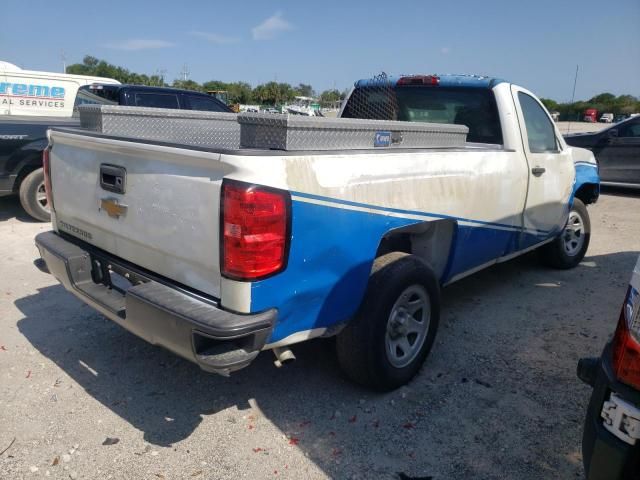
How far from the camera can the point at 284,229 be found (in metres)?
2.22

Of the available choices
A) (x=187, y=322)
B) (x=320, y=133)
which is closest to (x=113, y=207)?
(x=187, y=322)

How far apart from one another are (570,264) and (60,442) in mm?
5145

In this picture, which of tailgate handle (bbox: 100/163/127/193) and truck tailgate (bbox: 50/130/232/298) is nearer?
truck tailgate (bbox: 50/130/232/298)

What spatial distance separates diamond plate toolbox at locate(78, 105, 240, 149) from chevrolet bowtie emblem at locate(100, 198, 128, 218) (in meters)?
0.40

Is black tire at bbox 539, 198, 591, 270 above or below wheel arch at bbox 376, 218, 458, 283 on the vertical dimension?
below

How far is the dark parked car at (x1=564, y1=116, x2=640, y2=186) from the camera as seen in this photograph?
1029cm

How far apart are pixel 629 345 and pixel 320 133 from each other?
61.8 inches

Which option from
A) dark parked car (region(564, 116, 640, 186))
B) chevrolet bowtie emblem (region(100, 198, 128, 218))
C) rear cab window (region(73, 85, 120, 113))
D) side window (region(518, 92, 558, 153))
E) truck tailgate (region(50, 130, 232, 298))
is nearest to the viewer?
truck tailgate (region(50, 130, 232, 298))

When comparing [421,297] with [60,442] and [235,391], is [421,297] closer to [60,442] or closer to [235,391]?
[235,391]

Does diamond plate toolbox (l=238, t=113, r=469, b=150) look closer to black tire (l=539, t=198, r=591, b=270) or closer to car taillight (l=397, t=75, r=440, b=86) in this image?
car taillight (l=397, t=75, r=440, b=86)

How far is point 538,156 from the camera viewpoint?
4332 millimetres

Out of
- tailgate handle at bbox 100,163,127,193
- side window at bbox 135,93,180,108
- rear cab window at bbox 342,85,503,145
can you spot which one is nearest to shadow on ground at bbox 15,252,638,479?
tailgate handle at bbox 100,163,127,193

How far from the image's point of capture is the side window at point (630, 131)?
1033 cm

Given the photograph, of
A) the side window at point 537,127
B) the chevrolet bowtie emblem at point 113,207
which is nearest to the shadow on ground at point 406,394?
the chevrolet bowtie emblem at point 113,207
